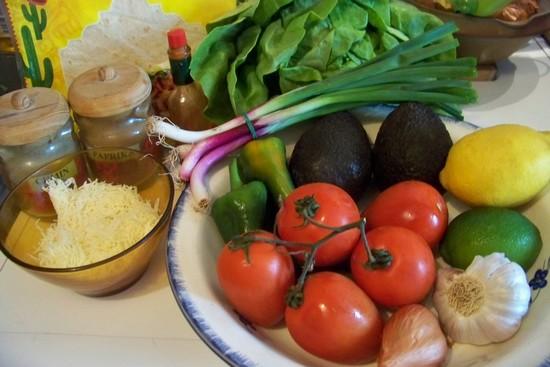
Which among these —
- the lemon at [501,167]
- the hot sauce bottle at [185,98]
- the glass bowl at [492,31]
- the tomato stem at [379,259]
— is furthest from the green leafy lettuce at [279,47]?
the tomato stem at [379,259]

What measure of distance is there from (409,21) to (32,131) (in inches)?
25.2

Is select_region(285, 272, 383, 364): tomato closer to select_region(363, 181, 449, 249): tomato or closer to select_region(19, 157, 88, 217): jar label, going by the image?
select_region(363, 181, 449, 249): tomato

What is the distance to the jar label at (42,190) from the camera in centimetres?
72

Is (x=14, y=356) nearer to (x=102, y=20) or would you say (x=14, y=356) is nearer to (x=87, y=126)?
(x=87, y=126)

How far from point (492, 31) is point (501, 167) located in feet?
1.34

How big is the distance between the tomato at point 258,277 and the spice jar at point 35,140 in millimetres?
345

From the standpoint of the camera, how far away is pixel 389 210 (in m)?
0.62

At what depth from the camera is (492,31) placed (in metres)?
0.90

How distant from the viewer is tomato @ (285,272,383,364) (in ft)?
1.62

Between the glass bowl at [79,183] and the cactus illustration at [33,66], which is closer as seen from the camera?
the glass bowl at [79,183]

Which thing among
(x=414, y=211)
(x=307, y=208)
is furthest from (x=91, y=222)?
(x=414, y=211)

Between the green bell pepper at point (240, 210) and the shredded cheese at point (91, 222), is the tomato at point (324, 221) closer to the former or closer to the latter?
the green bell pepper at point (240, 210)

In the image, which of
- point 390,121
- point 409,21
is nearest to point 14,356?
point 390,121

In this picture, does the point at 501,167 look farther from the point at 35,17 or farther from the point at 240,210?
the point at 35,17
